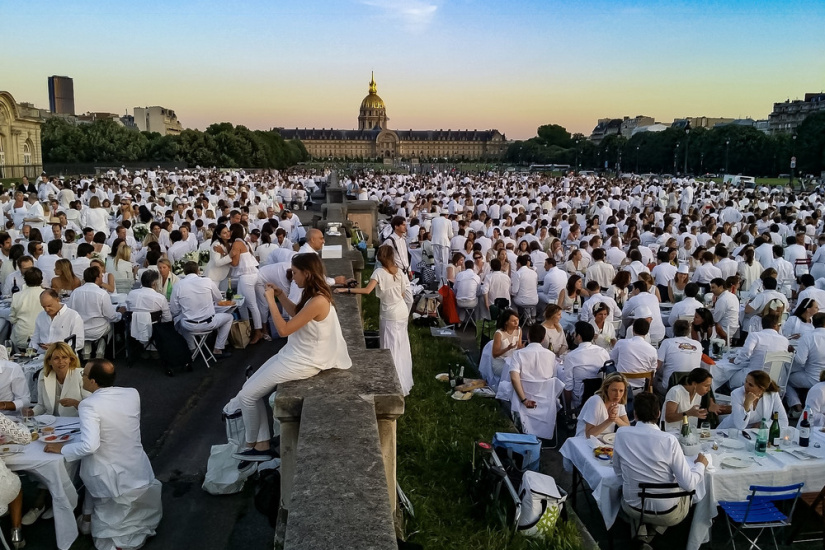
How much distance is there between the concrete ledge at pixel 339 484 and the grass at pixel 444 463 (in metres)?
1.72

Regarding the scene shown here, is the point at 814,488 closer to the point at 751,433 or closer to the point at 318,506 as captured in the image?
Result: the point at 751,433

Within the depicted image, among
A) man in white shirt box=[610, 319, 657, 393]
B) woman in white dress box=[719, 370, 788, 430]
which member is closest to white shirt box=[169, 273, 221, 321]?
man in white shirt box=[610, 319, 657, 393]

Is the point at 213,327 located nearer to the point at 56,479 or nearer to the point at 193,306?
the point at 193,306

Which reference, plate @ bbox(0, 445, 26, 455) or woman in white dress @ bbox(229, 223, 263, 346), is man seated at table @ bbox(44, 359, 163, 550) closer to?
plate @ bbox(0, 445, 26, 455)

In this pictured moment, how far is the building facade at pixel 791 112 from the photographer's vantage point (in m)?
112

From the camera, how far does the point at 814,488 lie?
5.26 meters

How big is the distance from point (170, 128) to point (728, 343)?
133 m

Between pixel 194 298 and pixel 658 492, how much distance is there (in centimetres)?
599

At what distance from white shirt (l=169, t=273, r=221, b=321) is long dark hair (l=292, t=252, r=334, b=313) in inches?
179

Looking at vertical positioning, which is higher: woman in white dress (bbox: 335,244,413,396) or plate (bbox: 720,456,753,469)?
woman in white dress (bbox: 335,244,413,396)

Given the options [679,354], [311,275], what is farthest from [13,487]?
[679,354]

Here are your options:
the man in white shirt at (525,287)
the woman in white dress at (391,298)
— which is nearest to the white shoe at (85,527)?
the woman in white dress at (391,298)

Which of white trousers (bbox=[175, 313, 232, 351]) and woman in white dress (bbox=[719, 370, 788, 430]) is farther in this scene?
white trousers (bbox=[175, 313, 232, 351])

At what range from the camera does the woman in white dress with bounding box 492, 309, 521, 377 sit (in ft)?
26.1
